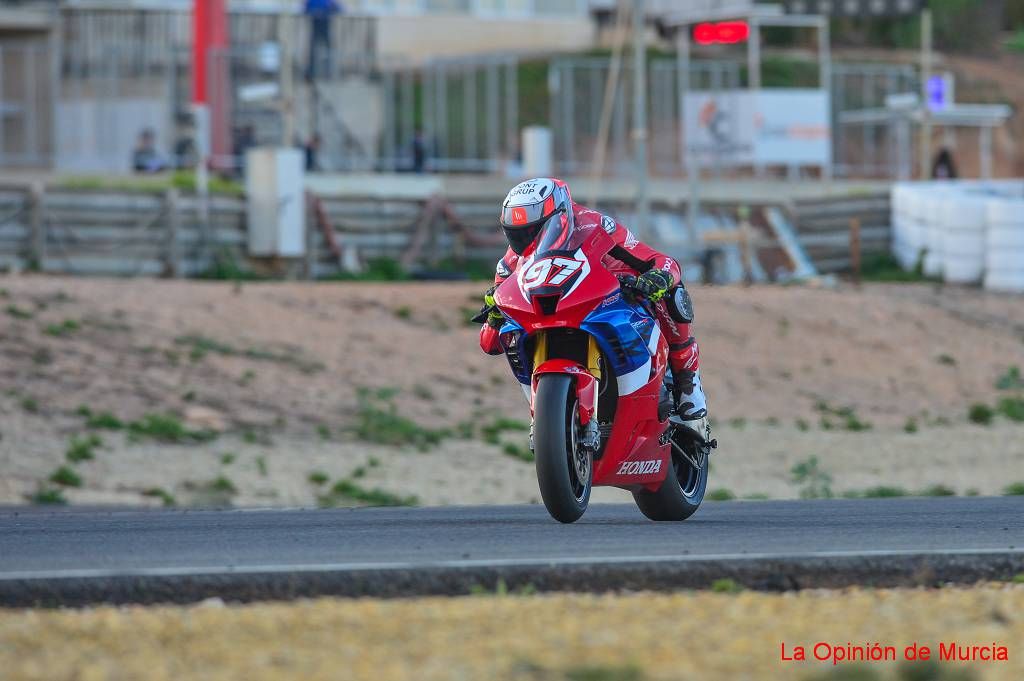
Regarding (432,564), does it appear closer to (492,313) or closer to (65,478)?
(492,313)

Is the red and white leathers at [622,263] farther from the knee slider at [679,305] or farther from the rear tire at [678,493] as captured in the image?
the rear tire at [678,493]

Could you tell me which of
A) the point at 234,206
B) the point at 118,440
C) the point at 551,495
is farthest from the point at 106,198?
the point at 551,495

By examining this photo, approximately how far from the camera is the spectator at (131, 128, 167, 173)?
3612cm

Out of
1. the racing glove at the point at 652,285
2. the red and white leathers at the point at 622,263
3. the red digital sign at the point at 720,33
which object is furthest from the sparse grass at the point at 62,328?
the red digital sign at the point at 720,33

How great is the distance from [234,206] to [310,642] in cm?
2380

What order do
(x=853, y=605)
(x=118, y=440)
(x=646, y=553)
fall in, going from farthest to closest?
(x=118, y=440)
(x=646, y=553)
(x=853, y=605)

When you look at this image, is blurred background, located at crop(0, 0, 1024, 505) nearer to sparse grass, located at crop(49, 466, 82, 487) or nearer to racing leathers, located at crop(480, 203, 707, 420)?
sparse grass, located at crop(49, 466, 82, 487)

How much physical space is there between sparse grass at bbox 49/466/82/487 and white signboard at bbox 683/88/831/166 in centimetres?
2401

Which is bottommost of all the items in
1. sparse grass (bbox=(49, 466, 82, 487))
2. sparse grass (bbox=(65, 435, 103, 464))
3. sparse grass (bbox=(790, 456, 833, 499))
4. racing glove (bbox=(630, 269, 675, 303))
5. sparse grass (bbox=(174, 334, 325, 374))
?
sparse grass (bbox=(790, 456, 833, 499))

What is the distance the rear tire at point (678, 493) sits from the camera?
9.73 metres

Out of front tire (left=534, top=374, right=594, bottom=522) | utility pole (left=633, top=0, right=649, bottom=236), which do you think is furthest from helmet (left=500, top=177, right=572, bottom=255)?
utility pole (left=633, top=0, right=649, bottom=236)

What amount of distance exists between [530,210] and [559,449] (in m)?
1.30

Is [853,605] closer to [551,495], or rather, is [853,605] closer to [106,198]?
[551,495]

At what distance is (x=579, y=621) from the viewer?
19.8 feet
